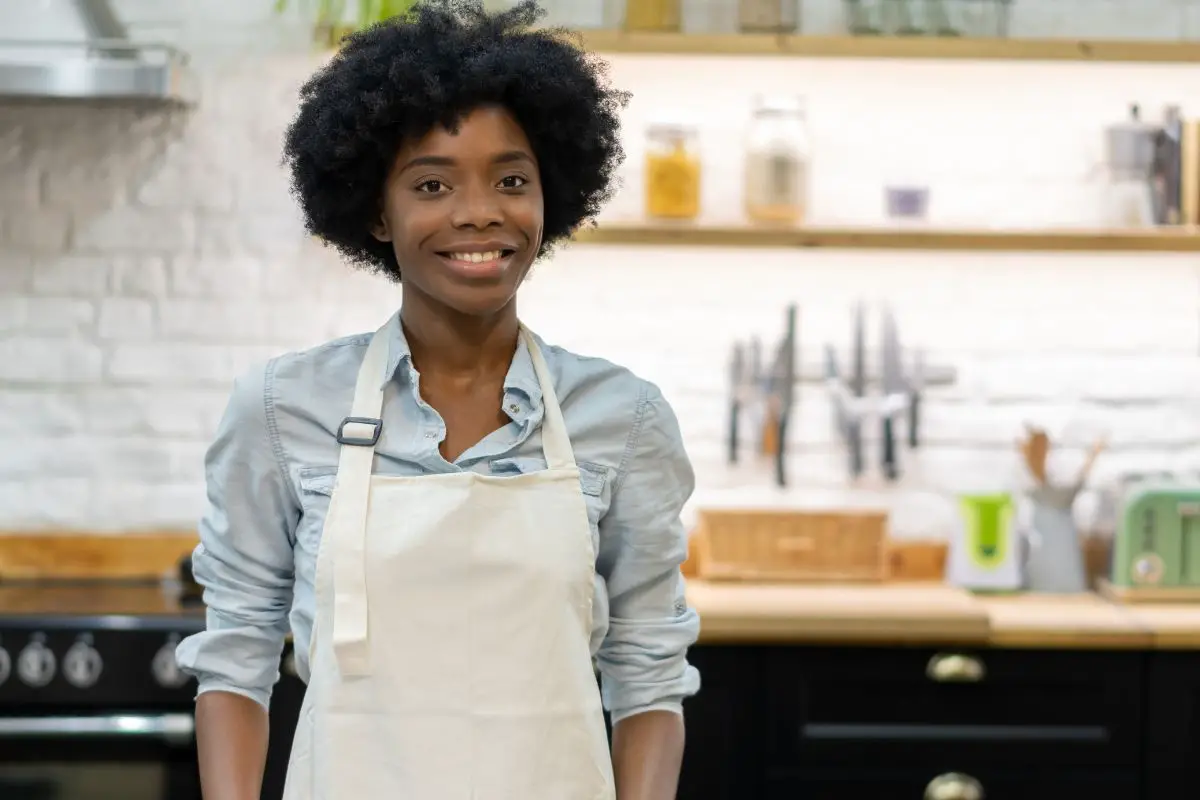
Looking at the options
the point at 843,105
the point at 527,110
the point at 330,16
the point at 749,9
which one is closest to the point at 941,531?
the point at 843,105

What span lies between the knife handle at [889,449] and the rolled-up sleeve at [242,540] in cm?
222

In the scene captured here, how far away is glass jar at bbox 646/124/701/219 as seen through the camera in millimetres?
3268

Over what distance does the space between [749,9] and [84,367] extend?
5.57ft

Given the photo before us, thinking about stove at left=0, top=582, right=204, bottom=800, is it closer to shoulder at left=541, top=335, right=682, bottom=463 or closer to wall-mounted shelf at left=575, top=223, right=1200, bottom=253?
wall-mounted shelf at left=575, top=223, right=1200, bottom=253

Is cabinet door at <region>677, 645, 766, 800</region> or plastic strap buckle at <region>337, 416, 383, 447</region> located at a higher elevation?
plastic strap buckle at <region>337, 416, 383, 447</region>

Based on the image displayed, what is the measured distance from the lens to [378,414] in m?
1.39

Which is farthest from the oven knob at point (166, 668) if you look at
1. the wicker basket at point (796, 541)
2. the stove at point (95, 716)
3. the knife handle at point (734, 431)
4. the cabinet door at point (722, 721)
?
the knife handle at point (734, 431)

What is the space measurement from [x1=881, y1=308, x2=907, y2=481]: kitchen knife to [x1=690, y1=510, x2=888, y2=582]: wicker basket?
0.84ft

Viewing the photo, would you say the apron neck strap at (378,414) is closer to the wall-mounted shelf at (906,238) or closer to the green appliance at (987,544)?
the wall-mounted shelf at (906,238)

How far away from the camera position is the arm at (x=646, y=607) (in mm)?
1430

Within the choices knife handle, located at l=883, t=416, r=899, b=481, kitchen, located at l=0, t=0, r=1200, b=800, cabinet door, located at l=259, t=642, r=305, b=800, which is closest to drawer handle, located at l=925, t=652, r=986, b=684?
kitchen, located at l=0, t=0, r=1200, b=800

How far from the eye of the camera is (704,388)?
349 cm

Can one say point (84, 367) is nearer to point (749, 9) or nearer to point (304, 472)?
point (749, 9)

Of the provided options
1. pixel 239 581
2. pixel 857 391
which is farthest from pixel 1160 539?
pixel 239 581
